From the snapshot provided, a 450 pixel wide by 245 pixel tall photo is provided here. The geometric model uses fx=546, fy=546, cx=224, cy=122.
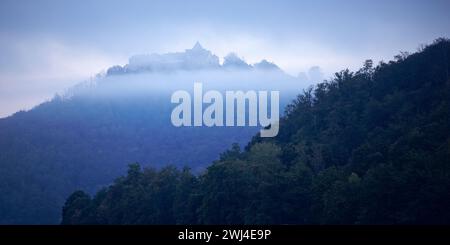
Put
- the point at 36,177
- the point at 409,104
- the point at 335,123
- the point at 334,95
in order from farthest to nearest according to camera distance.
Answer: the point at 36,177, the point at 334,95, the point at 335,123, the point at 409,104

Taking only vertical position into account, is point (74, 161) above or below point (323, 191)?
above

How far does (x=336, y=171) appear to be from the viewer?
23766mm

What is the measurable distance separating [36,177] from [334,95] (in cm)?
2599

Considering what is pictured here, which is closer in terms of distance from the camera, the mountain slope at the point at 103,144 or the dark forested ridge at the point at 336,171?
the dark forested ridge at the point at 336,171

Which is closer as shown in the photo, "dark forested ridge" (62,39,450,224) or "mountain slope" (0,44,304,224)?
"dark forested ridge" (62,39,450,224)

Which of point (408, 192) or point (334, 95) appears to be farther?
point (334, 95)

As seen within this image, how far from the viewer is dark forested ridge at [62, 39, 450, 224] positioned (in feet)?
59.2

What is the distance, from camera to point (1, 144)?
48969mm

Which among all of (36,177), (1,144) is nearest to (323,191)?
(36,177)

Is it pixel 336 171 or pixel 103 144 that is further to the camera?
pixel 103 144

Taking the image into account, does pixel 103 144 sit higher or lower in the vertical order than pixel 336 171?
higher

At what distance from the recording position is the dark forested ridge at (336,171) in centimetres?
1805
